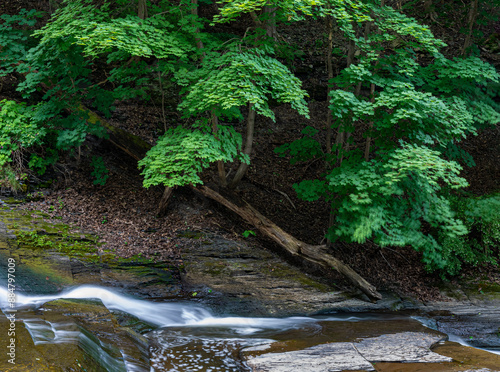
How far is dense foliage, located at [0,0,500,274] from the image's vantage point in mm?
6539

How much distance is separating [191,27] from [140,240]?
435 cm

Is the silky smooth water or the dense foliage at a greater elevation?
the dense foliage

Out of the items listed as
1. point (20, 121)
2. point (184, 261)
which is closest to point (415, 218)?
point (184, 261)

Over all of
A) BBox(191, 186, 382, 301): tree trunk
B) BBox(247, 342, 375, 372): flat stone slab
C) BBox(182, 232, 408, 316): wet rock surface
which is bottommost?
BBox(247, 342, 375, 372): flat stone slab

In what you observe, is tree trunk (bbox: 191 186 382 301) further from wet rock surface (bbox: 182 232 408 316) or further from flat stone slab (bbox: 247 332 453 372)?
flat stone slab (bbox: 247 332 453 372)

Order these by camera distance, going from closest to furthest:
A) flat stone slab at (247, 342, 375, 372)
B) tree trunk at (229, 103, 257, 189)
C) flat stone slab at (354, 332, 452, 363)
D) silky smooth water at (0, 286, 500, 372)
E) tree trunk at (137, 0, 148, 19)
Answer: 1. silky smooth water at (0, 286, 500, 372)
2. flat stone slab at (247, 342, 375, 372)
3. flat stone slab at (354, 332, 452, 363)
4. tree trunk at (137, 0, 148, 19)
5. tree trunk at (229, 103, 257, 189)

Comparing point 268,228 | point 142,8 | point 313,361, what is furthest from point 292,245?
point 142,8

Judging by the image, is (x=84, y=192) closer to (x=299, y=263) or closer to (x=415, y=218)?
(x=299, y=263)

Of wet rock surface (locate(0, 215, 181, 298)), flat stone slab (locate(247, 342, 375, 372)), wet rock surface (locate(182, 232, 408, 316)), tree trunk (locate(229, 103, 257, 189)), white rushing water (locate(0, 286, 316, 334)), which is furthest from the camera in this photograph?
tree trunk (locate(229, 103, 257, 189))

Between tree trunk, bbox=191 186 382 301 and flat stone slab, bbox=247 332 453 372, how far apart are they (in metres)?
1.52

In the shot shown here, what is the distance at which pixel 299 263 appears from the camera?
855cm

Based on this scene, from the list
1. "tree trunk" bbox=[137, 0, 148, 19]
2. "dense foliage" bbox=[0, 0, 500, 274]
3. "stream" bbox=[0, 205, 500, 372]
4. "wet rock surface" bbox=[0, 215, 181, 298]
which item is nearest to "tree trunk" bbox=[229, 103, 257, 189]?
"dense foliage" bbox=[0, 0, 500, 274]

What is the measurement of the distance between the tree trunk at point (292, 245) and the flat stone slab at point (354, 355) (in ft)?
4.99

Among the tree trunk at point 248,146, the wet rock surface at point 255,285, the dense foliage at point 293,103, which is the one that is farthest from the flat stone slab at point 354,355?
the tree trunk at point 248,146
